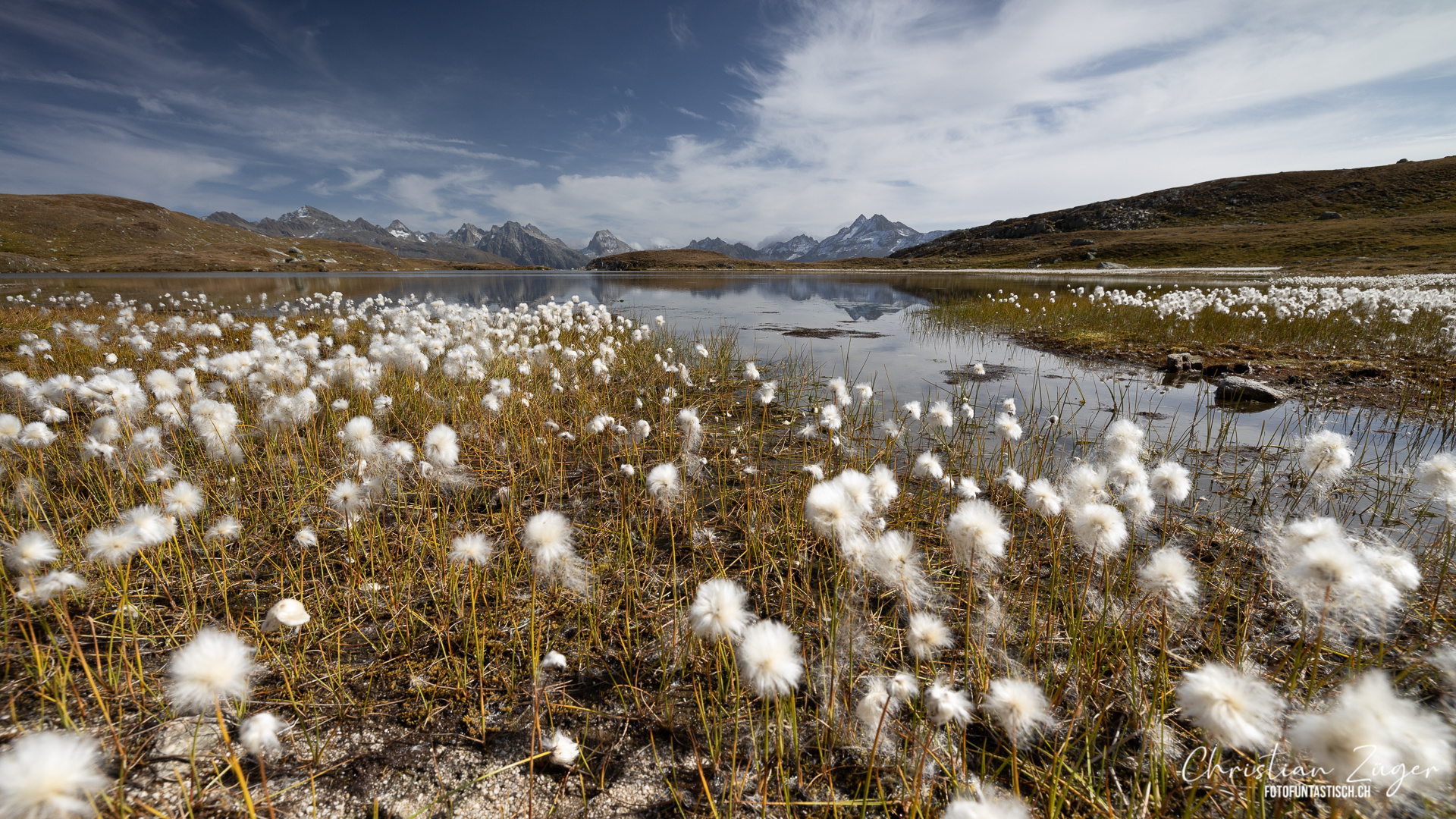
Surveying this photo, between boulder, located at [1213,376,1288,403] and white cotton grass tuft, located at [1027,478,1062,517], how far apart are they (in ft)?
22.2

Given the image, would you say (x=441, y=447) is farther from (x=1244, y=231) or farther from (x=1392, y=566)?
(x=1244, y=231)

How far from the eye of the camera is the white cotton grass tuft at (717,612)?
5.72 ft

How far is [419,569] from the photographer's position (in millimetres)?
3070

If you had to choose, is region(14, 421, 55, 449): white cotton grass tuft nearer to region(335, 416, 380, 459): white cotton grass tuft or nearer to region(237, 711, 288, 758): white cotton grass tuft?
region(335, 416, 380, 459): white cotton grass tuft

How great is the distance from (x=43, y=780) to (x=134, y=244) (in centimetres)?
13413

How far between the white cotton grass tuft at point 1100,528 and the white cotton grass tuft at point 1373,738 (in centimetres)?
99

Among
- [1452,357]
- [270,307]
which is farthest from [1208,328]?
[270,307]

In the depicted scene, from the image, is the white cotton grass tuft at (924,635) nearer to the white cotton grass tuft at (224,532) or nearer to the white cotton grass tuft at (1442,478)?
the white cotton grass tuft at (1442,478)

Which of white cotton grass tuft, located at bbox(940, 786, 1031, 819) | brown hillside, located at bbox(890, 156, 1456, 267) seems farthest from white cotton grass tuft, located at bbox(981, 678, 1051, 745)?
brown hillside, located at bbox(890, 156, 1456, 267)

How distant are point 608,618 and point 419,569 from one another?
4.32 feet

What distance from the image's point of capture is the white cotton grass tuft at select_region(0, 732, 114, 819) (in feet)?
3.66

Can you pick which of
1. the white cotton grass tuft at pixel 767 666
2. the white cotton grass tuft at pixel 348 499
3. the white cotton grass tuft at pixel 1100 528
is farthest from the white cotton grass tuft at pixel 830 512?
the white cotton grass tuft at pixel 348 499

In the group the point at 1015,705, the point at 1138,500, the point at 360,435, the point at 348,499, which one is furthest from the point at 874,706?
the point at 360,435

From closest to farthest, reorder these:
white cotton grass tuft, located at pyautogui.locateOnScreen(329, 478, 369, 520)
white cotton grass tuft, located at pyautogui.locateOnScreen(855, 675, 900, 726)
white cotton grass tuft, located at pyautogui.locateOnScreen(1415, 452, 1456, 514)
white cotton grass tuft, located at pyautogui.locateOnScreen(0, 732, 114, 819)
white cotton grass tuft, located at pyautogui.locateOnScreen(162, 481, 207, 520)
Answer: white cotton grass tuft, located at pyautogui.locateOnScreen(0, 732, 114, 819) → white cotton grass tuft, located at pyautogui.locateOnScreen(855, 675, 900, 726) → white cotton grass tuft, located at pyautogui.locateOnScreen(1415, 452, 1456, 514) → white cotton grass tuft, located at pyautogui.locateOnScreen(162, 481, 207, 520) → white cotton grass tuft, located at pyautogui.locateOnScreen(329, 478, 369, 520)
